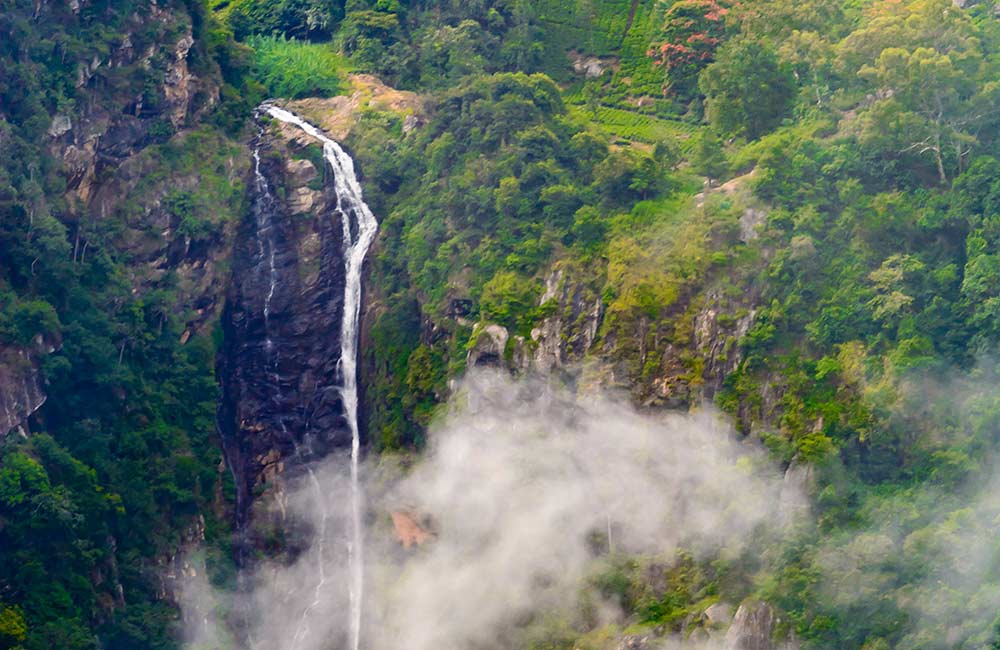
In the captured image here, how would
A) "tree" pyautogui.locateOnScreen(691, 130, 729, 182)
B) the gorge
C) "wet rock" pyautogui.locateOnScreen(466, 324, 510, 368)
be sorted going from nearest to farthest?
"wet rock" pyautogui.locateOnScreen(466, 324, 510, 368), "tree" pyautogui.locateOnScreen(691, 130, 729, 182), the gorge

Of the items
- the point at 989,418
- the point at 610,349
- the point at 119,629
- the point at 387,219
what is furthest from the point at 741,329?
the point at 119,629

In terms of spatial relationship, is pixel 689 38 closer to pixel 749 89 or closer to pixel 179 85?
pixel 749 89

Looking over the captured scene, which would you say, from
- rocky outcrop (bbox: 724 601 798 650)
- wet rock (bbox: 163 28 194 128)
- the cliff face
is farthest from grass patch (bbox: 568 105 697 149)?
rocky outcrop (bbox: 724 601 798 650)

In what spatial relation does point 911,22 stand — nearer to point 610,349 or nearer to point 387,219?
point 610,349

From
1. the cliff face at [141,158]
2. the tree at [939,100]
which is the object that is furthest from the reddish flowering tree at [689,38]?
the cliff face at [141,158]

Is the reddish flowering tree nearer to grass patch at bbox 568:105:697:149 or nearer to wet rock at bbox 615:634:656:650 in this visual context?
grass patch at bbox 568:105:697:149

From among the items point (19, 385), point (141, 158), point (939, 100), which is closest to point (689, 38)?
point (939, 100)

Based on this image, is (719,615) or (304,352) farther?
(304,352)
